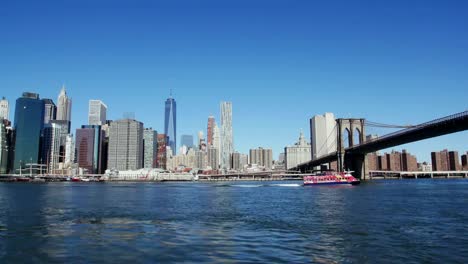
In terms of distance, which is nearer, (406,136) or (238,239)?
(238,239)

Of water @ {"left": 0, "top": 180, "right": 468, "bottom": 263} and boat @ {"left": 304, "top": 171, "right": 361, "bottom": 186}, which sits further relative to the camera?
boat @ {"left": 304, "top": 171, "right": 361, "bottom": 186}

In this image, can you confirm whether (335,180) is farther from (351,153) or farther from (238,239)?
(238,239)

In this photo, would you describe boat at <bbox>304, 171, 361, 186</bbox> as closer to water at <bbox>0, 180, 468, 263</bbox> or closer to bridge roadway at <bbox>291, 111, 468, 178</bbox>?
bridge roadway at <bbox>291, 111, 468, 178</bbox>

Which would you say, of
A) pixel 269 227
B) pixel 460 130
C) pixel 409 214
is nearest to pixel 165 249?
pixel 269 227

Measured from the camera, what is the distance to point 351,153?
13225cm

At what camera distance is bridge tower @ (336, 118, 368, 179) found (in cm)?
13112

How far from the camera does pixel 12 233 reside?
74.5 ft

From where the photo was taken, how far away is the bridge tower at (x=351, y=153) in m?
131

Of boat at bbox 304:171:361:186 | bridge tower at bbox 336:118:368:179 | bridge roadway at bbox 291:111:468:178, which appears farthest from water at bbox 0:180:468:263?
bridge tower at bbox 336:118:368:179

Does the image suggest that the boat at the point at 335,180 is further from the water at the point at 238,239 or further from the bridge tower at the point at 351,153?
the water at the point at 238,239

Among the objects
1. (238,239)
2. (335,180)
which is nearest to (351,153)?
(335,180)

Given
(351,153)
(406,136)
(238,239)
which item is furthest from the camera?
(351,153)

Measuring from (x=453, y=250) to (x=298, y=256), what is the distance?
6832 millimetres

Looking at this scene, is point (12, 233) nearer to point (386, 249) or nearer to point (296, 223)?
point (296, 223)
